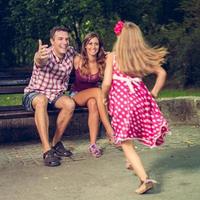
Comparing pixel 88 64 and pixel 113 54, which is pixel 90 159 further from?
pixel 113 54

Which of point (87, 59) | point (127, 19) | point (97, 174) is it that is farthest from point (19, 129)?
point (127, 19)

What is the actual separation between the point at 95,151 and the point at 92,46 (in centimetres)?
123

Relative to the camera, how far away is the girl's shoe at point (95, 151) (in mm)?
6900

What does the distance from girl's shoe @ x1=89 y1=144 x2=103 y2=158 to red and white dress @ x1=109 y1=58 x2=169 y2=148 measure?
1352mm

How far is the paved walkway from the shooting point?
5438 millimetres

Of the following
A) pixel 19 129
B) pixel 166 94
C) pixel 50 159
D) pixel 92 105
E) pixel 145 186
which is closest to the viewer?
pixel 145 186

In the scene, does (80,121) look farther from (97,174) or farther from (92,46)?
(97,174)

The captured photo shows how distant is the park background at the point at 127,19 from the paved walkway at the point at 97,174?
3269 millimetres

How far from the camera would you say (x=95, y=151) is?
22.7ft

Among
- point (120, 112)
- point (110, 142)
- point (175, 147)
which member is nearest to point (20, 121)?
point (110, 142)

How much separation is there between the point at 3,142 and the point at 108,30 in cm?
488

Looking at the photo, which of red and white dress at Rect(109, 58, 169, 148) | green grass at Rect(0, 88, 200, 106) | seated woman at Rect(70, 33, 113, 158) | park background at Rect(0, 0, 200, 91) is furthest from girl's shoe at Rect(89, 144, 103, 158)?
park background at Rect(0, 0, 200, 91)

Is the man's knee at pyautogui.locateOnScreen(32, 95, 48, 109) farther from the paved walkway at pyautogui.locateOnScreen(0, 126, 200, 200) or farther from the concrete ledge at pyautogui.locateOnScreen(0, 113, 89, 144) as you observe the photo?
the concrete ledge at pyautogui.locateOnScreen(0, 113, 89, 144)

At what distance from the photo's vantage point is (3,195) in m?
5.48
